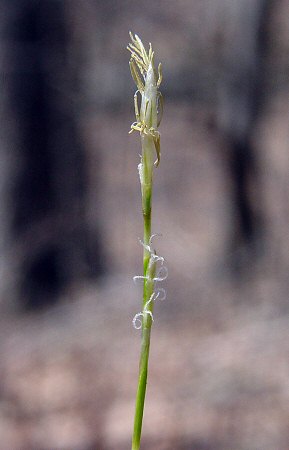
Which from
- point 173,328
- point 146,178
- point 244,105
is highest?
point 244,105

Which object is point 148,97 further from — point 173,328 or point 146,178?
point 173,328

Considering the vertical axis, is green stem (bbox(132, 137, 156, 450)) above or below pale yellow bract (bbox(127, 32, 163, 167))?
below

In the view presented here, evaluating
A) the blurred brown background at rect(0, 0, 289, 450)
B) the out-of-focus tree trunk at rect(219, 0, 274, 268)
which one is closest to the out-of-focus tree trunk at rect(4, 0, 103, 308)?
the blurred brown background at rect(0, 0, 289, 450)

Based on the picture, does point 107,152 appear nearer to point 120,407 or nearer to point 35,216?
point 35,216

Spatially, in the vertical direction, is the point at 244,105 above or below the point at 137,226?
above

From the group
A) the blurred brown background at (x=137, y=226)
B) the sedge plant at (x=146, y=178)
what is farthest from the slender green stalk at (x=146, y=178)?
the blurred brown background at (x=137, y=226)

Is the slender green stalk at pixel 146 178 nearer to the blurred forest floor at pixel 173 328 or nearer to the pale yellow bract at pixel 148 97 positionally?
the pale yellow bract at pixel 148 97

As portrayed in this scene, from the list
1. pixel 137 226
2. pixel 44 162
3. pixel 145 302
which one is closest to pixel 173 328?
pixel 137 226

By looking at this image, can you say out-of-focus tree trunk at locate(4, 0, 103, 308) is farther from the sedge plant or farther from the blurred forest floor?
the sedge plant
